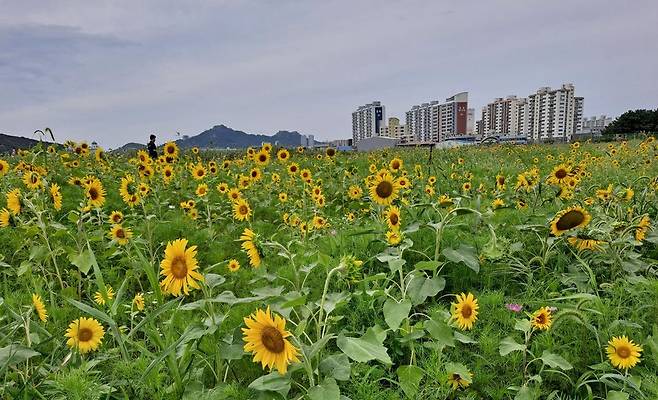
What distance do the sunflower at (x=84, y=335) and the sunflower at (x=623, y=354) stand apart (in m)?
2.07

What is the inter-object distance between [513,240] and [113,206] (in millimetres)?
4797

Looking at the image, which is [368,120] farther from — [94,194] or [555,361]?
[555,361]

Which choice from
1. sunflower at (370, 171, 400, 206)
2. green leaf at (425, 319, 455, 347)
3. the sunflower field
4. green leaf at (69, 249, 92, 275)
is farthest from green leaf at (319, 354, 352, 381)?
green leaf at (69, 249, 92, 275)

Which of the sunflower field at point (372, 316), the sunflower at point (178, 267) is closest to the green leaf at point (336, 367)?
the sunflower field at point (372, 316)

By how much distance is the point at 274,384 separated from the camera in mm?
1391

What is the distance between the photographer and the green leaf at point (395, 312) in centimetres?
160

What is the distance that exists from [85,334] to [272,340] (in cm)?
99

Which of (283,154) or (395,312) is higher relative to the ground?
(283,154)

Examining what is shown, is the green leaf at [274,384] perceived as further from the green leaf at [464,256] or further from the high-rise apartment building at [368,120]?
the high-rise apartment building at [368,120]

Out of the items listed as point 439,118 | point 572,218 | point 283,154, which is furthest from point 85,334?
point 439,118

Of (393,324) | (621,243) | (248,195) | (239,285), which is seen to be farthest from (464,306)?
(248,195)

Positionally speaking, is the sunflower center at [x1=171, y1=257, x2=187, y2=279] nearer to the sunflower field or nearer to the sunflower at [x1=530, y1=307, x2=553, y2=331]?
the sunflower field

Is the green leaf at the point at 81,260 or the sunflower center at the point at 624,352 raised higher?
the green leaf at the point at 81,260

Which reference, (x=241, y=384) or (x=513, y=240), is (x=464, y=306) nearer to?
(x=241, y=384)
